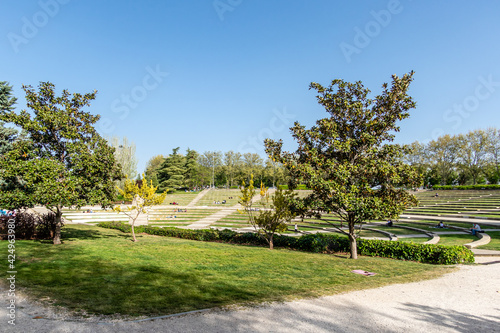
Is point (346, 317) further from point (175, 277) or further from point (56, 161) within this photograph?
point (56, 161)

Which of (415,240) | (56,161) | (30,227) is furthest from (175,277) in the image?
(415,240)

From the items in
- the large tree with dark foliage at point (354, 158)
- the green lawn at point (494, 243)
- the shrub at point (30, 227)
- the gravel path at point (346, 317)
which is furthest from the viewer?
the green lawn at point (494, 243)

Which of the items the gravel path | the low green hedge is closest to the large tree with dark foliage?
the low green hedge

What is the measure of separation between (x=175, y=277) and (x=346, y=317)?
194 inches

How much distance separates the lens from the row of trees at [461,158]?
214 ft

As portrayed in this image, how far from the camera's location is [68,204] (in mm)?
12117

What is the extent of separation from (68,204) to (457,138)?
81862mm

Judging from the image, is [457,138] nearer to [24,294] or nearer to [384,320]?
[384,320]

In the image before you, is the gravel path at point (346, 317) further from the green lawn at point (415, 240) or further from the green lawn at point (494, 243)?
the green lawn at point (415, 240)

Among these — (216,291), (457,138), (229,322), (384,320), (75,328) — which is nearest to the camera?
(75,328)

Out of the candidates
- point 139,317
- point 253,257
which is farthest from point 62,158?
point 139,317

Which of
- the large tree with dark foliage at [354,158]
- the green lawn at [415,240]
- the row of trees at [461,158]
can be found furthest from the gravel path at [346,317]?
the row of trees at [461,158]

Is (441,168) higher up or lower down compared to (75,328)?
higher up

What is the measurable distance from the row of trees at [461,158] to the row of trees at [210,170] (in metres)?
37.6
